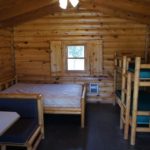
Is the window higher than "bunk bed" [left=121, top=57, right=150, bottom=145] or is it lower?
higher

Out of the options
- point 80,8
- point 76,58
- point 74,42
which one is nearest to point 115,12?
point 80,8

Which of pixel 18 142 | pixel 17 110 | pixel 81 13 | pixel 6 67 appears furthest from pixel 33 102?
pixel 81 13

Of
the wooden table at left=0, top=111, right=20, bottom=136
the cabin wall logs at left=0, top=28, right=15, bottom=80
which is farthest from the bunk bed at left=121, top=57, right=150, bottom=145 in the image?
the cabin wall logs at left=0, top=28, right=15, bottom=80

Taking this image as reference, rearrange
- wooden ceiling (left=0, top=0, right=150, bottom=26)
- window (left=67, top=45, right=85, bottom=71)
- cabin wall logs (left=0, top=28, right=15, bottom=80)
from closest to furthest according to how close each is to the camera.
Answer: wooden ceiling (left=0, top=0, right=150, bottom=26)
cabin wall logs (left=0, top=28, right=15, bottom=80)
window (left=67, top=45, right=85, bottom=71)

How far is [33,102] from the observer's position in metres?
3.37

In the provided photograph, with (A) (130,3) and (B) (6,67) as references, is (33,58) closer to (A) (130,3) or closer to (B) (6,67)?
(B) (6,67)

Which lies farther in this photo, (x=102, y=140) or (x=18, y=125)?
(x=102, y=140)

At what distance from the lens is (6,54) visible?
545cm

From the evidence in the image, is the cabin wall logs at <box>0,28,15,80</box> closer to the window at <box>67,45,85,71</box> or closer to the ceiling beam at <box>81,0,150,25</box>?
the window at <box>67,45,85,71</box>

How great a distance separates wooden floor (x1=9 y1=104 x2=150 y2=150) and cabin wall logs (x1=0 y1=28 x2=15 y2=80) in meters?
1.85

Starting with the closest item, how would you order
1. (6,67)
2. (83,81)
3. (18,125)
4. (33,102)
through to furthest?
1. (18,125)
2. (33,102)
3. (6,67)
4. (83,81)

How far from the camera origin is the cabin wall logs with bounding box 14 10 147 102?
5.54m

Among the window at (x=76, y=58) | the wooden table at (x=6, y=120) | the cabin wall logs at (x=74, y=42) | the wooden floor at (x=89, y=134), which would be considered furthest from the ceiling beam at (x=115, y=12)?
the wooden table at (x=6, y=120)

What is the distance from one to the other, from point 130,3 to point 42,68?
126 inches
